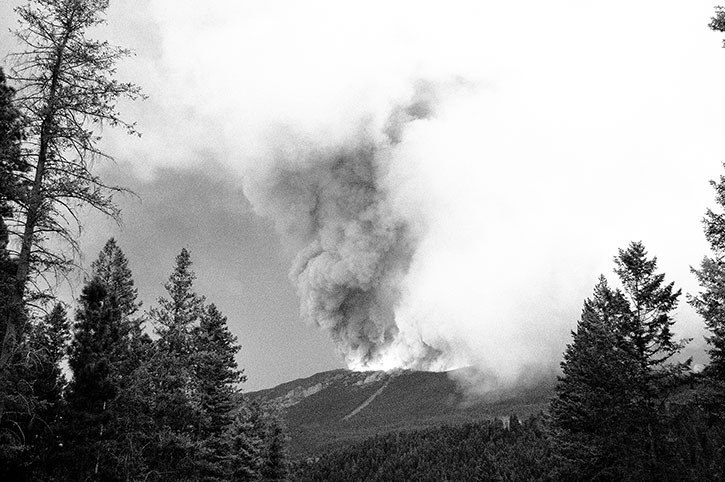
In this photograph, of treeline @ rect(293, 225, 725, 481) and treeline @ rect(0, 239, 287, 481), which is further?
treeline @ rect(0, 239, 287, 481)

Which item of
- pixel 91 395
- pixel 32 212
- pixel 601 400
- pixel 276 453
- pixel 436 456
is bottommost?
pixel 436 456

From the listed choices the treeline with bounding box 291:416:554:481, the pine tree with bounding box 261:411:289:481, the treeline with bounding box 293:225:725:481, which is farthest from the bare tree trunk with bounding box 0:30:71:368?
the treeline with bounding box 291:416:554:481

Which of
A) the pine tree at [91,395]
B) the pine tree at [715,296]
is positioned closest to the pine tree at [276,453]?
the pine tree at [91,395]

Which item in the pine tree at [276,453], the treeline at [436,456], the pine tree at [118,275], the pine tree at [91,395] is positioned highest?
the pine tree at [118,275]

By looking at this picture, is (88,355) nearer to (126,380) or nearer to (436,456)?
(126,380)

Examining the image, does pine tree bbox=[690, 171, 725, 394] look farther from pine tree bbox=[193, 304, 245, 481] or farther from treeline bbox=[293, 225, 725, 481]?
pine tree bbox=[193, 304, 245, 481]

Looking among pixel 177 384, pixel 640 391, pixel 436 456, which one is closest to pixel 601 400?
pixel 640 391

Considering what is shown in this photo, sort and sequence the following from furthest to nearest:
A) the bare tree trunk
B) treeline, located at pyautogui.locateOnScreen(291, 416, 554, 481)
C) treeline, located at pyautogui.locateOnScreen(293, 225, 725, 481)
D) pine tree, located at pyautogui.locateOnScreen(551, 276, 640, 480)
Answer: treeline, located at pyautogui.locateOnScreen(291, 416, 554, 481) < pine tree, located at pyautogui.locateOnScreen(551, 276, 640, 480) < treeline, located at pyautogui.locateOnScreen(293, 225, 725, 481) < the bare tree trunk

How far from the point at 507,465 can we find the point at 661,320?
79183mm

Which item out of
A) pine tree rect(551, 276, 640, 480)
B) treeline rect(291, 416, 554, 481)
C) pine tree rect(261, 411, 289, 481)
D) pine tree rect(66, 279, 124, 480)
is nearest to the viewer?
pine tree rect(66, 279, 124, 480)

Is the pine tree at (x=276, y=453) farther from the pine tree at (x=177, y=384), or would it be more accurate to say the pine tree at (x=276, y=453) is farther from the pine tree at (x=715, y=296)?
the pine tree at (x=715, y=296)

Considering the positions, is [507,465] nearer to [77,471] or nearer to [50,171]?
[77,471]

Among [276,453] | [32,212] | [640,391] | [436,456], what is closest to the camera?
[32,212]

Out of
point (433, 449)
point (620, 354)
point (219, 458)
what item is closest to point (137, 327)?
point (219, 458)
